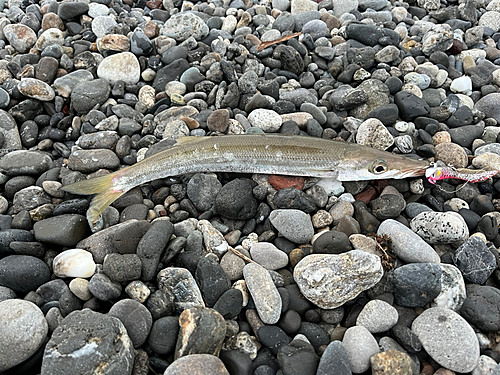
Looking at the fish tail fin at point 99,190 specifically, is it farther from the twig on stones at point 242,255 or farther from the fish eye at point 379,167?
the fish eye at point 379,167

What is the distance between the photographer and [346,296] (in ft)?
12.0

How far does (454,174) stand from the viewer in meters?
4.75

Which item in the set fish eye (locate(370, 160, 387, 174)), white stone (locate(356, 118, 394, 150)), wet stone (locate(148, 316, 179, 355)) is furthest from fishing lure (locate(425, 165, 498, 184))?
wet stone (locate(148, 316, 179, 355))

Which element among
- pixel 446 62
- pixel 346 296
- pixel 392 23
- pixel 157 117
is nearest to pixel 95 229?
pixel 157 117

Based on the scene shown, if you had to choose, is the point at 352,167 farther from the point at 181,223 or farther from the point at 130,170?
the point at 130,170

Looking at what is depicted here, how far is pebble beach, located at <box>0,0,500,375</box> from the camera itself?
3.30m

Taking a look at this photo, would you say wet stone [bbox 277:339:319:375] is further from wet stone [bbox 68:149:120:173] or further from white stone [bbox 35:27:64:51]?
white stone [bbox 35:27:64:51]

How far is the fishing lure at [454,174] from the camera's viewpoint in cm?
471

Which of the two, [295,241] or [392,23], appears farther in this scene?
[392,23]

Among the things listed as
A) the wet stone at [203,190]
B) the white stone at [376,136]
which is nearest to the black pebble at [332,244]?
the wet stone at [203,190]

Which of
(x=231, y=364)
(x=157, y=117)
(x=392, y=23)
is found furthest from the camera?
(x=392, y=23)

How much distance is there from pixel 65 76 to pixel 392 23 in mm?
7120

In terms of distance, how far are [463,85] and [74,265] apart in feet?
23.2

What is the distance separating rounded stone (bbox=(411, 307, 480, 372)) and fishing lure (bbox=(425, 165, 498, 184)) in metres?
1.91
